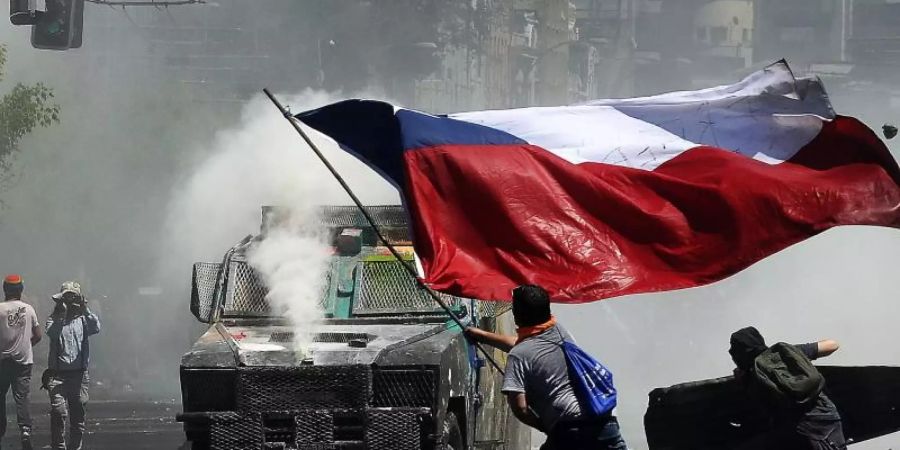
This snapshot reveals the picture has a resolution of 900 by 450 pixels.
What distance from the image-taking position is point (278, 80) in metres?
49.1

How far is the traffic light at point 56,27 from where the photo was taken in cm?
1827

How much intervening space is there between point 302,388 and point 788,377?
313cm

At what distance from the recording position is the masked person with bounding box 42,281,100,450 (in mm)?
15602

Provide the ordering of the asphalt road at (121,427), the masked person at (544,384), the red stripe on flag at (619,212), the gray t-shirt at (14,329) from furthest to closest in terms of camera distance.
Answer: the asphalt road at (121,427) < the gray t-shirt at (14,329) < the red stripe on flag at (619,212) < the masked person at (544,384)

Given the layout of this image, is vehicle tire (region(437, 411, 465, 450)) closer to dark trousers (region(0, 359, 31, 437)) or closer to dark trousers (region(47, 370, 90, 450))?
dark trousers (region(47, 370, 90, 450))

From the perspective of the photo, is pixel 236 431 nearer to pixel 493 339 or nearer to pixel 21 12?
pixel 493 339

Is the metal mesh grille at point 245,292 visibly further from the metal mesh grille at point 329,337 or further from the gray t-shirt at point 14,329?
the gray t-shirt at point 14,329

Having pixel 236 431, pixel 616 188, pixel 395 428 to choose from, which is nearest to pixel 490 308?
pixel 395 428

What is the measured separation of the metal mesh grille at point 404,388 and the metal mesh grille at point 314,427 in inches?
12.2

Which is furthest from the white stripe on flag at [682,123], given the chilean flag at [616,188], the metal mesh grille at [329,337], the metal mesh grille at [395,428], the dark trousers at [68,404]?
the dark trousers at [68,404]

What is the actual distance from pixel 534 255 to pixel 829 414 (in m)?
2.03

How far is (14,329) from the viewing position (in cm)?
1612

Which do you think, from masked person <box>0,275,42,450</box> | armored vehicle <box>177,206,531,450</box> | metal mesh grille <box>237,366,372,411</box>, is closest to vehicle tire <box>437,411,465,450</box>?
armored vehicle <box>177,206,531,450</box>

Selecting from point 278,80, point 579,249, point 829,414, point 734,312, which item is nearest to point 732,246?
point 579,249
